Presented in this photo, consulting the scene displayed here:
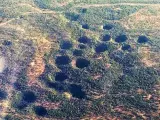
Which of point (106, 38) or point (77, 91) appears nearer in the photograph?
point (77, 91)

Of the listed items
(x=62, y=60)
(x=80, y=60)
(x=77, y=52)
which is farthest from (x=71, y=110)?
(x=77, y=52)

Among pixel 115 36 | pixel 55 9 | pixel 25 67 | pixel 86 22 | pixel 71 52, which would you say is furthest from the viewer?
pixel 55 9

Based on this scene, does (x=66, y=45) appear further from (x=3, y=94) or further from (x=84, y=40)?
(x=3, y=94)

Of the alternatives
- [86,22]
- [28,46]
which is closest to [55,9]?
[86,22]

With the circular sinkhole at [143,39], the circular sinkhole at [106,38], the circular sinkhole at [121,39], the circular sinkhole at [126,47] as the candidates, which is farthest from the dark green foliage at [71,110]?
the circular sinkhole at [143,39]

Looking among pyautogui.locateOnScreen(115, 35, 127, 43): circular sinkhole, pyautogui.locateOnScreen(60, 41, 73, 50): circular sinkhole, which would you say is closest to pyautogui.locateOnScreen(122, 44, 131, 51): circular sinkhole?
pyautogui.locateOnScreen(115, 35, 127, 43): circular sinkhole

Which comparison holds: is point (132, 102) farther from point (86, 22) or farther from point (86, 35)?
point (86, 22)

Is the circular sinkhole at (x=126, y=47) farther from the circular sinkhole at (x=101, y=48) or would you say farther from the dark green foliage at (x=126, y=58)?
the circular sinkhole at (x=101, y=48)
